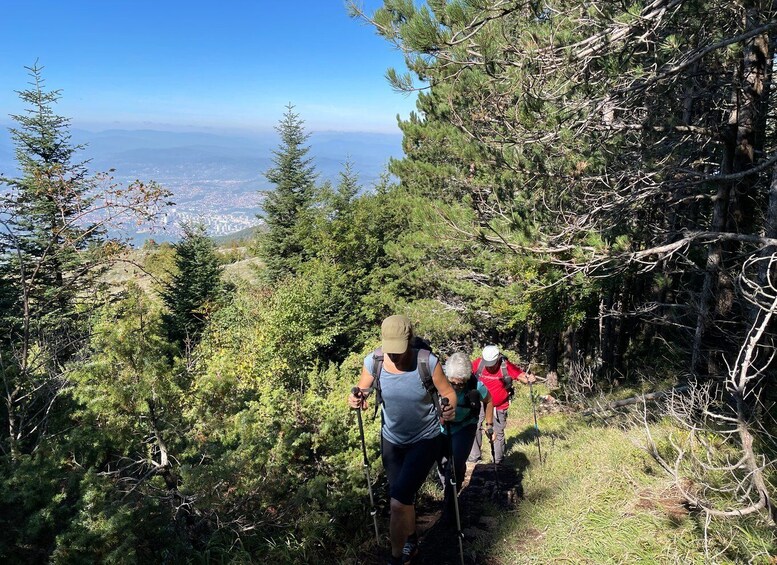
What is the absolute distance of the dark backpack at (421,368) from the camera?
3348mm

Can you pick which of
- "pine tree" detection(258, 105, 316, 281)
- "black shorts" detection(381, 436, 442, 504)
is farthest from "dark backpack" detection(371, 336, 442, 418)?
"pine tree" detection(258, 105, 316, 281)

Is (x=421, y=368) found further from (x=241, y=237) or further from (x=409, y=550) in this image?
(x=241, y=237)

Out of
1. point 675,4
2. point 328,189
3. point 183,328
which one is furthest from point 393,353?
point 328,189

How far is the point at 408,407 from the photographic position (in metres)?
3.40

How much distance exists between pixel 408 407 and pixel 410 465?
45 cm

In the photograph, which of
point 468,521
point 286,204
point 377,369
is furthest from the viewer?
point 286,204

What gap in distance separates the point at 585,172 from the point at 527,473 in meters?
3.85

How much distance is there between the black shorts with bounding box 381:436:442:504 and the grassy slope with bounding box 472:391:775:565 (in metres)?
1.08

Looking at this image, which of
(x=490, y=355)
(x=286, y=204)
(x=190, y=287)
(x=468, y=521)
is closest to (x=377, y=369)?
(x=490, y=355)

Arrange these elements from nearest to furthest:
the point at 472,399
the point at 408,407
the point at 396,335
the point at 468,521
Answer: the point at 396,335 → the point at 408,407 → the point at 472,399 → the point at 468,521

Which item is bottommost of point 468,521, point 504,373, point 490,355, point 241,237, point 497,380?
point 241,237

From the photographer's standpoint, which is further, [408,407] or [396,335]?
[408,407]

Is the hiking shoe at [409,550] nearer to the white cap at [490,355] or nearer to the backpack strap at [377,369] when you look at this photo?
the backpack strap at [377,369]

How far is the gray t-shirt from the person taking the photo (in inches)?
133
